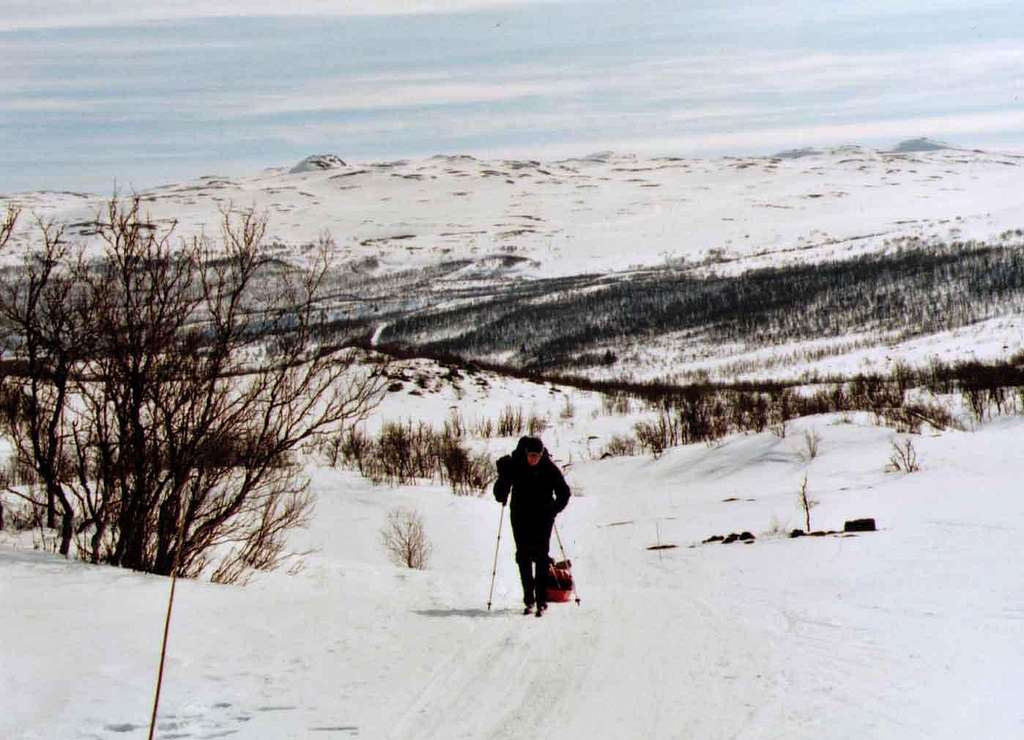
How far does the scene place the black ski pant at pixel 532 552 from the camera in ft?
23.9

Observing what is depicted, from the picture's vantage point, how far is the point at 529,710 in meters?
4.86

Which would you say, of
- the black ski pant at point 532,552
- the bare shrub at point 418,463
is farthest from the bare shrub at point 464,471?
the black ski pant at point 532,552

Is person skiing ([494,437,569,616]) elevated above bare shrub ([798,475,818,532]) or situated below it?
above

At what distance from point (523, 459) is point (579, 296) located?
103529mm

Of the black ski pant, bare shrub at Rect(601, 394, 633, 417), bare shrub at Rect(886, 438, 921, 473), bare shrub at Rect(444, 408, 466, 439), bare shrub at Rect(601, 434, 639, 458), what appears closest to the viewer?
the black ski pant

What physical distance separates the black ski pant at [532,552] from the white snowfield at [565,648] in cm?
21

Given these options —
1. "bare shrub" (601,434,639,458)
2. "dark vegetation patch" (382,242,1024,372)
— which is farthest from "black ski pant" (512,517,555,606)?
"dark vegetation patch" (382,242,1024,372)

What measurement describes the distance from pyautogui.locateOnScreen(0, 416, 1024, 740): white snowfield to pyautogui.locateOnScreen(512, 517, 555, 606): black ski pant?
211mm

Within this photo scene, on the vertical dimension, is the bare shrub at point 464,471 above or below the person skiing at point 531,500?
below

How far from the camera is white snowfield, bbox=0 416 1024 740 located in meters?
4.55

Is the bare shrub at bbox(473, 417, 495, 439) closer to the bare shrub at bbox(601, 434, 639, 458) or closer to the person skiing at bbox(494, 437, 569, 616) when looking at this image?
the bare shrub at bbox(601, 434, 639, 458)

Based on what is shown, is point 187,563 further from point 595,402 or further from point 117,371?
point 595,402

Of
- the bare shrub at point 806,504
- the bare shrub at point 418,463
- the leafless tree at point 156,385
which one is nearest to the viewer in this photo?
the leafless tree at point 156,385

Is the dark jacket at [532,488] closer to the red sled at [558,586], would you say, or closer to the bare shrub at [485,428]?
the red sled at [558,586]
